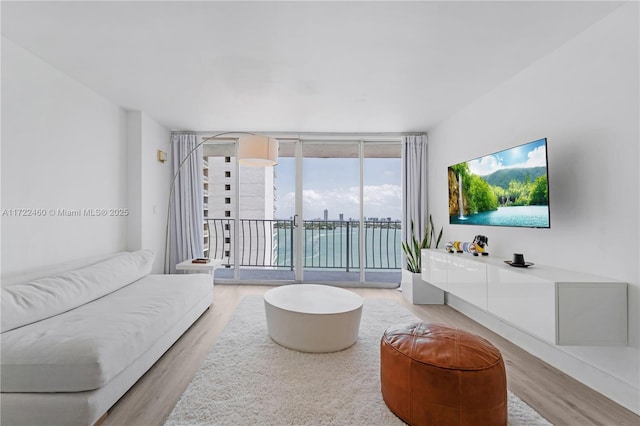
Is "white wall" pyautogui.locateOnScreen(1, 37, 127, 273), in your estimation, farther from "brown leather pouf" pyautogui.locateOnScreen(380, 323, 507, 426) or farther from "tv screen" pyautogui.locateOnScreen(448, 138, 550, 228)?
"tv screen" pyautogui.locateOnScreen(448, 138, 550, 228)

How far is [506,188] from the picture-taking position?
2.52m

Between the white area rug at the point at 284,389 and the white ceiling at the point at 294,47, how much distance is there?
7.86ft

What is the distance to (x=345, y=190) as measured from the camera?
4.85m

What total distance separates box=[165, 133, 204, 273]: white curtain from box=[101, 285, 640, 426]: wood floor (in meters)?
1.83

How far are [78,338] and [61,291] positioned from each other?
0.77 meters

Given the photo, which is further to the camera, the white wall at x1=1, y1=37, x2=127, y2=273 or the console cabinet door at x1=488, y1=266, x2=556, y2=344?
the white wall at x1=1, y1=37, x2=127, y2=273

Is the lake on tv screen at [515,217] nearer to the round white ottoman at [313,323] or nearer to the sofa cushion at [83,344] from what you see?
the round white ottoman at [313,323]

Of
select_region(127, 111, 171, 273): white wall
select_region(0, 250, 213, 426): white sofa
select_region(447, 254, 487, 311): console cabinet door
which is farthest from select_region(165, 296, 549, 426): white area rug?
select_region(127, 111, 171, 273): white wall

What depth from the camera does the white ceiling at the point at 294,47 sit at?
1.84m

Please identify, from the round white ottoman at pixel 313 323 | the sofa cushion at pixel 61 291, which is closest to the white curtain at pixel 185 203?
the sofa cushion at pixel 61 291

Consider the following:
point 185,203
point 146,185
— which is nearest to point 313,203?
point 185,203

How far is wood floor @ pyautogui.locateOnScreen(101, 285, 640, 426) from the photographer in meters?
1.65

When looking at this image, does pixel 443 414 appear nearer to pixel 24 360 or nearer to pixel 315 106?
pixel 24 360

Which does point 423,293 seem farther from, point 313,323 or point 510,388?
point 313,323
